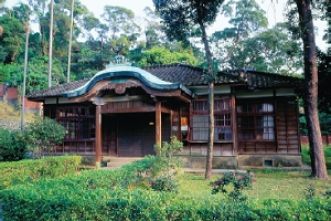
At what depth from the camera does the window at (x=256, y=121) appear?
1453 centimetres

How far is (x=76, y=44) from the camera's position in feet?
136

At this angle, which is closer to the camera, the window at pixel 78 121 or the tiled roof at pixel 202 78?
the tiled roof at pixel 202 78

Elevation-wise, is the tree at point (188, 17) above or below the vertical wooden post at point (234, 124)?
above

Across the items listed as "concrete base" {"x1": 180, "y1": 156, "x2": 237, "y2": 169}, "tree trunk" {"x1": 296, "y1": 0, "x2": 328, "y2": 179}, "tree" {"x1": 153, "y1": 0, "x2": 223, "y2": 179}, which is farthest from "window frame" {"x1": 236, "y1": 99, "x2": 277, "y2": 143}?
"tree" {"x1": 153, "y1": 0, "x2": 223, "y2": 179}

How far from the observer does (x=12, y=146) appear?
12773mm

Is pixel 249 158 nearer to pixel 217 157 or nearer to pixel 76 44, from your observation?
pixel 217 157

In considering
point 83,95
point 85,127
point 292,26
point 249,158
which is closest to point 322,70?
point 292,26

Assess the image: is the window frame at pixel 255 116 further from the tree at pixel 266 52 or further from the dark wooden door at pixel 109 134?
the tree at pixel 266 52

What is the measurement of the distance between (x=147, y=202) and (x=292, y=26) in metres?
10.8

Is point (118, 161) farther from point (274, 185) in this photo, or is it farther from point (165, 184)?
point (274, 185)

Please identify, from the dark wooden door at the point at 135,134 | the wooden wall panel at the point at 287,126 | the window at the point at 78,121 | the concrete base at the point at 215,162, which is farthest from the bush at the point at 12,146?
the wooden wall panel at the point at 287,126

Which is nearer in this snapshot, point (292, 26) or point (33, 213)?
point (33, 213)

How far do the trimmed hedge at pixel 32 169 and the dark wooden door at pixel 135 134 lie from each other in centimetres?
491

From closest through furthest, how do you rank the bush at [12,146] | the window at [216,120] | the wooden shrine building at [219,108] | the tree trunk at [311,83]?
the tree trunk at [311,83], the bush at [12,146], the wooden shrine building at [219,108], the window at [216,120]
